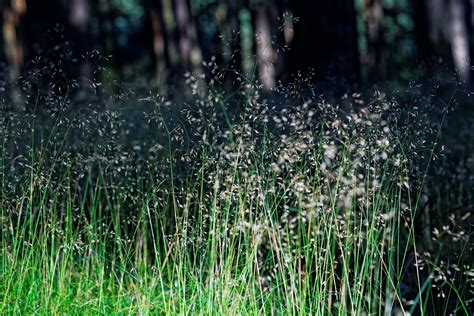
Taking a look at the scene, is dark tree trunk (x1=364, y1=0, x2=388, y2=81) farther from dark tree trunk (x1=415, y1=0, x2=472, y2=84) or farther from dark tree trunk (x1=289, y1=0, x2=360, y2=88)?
dark tree trunk (x1=289, y1=0, x2=360, y2=88)

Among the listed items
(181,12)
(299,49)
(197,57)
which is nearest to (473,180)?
(299,49)

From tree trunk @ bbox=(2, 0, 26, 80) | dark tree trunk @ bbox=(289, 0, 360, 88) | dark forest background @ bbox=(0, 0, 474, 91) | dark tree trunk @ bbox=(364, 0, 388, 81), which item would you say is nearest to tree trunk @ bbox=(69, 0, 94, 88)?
dark forest background @ bbox=(0, 0, 474, 91)

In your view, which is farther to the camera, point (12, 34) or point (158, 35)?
point (158, 35)

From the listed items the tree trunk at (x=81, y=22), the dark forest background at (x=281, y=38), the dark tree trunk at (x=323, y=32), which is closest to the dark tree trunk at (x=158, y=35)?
the dark forest background at (x=281, y=38)

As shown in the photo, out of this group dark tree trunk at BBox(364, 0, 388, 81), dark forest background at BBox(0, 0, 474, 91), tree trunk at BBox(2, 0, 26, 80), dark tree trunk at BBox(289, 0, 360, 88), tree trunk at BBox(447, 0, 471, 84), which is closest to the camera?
dark forest background at BBox(0, 0, 474, 91)

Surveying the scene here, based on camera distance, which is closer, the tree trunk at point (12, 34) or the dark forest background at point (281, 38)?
the dark forest background at point (281, 38)

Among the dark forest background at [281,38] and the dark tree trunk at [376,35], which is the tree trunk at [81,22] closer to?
the dark forest background at [281,38]

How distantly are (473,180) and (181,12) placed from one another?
584 inches

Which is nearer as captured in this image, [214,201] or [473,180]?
[214,201]

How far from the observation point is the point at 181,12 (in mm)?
18812

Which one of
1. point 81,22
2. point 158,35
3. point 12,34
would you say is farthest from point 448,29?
point 158,35

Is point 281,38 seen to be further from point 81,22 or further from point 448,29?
point 448,29

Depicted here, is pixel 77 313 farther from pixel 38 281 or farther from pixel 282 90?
pixel 282 90

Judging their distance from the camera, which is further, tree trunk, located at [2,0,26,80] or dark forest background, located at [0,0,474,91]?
tree trunk, located at [2,0,26,80]
